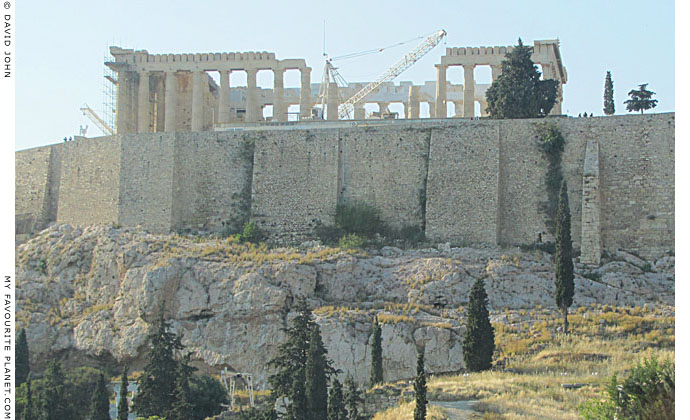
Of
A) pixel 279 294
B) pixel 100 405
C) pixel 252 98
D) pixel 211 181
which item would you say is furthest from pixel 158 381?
pixel 252 98

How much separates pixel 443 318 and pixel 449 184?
652cm

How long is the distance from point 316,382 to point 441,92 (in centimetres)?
2152

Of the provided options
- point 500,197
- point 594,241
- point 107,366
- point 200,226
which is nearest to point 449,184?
point 500,197

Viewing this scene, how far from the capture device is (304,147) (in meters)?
39.1

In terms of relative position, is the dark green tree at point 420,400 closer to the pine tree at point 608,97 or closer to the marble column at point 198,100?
the pine tree at point 608,97

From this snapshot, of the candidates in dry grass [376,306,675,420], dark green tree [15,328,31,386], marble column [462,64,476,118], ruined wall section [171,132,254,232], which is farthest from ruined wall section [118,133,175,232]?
dry grass [376,306,675,420]

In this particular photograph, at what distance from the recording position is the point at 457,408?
78.5ft

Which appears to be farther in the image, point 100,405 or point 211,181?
point 211,181

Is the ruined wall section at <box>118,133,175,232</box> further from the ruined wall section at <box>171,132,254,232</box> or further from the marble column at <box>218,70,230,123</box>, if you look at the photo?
the marble column at <box>218,70,230,123</box>

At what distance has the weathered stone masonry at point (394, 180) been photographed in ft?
116

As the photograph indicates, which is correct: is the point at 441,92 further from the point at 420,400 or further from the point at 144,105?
the point at 420,400

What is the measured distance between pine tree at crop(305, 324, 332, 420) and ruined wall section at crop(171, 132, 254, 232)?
13.1m

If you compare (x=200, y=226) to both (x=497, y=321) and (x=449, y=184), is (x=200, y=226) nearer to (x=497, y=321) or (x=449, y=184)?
(x=449, y=184)

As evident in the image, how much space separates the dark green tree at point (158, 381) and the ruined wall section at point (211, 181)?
10.0 metres
